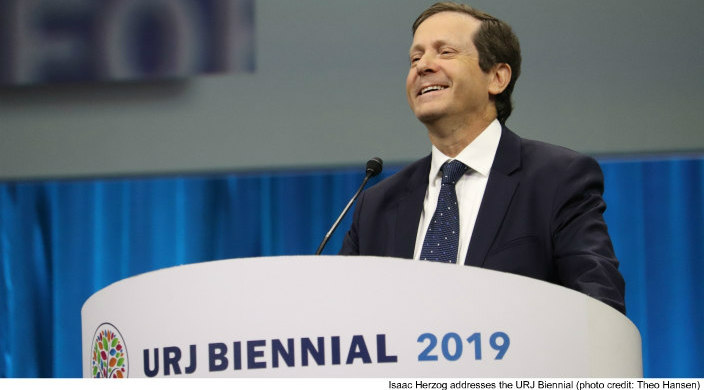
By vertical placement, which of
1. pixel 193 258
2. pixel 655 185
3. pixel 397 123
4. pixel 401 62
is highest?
pixel 401 62

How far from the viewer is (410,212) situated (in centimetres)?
206

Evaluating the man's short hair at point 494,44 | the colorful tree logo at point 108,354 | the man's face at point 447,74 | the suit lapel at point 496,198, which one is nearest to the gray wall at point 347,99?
the man's short hair at point 494,44

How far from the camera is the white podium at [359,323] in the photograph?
1258 millimetres

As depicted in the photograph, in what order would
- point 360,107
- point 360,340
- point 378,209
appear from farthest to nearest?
point 360,107 < point 378,209 < point 360,340

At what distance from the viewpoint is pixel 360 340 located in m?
1.26

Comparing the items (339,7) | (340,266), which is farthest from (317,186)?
(340,266)

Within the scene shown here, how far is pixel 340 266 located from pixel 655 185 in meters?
2.41

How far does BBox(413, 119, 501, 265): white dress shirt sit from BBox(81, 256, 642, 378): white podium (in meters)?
0.59

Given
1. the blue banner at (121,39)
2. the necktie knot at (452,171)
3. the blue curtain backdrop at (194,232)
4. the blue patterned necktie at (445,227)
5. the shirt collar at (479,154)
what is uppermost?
the blue banner at (121,39)

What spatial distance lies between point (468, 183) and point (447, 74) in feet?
0.86

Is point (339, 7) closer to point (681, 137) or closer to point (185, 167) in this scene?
point (185, 167)

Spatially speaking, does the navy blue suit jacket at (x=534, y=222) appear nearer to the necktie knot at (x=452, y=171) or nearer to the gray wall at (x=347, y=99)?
the necktie knot at (x=452, y=171)

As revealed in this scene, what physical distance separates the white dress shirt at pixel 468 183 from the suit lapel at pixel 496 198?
24 millimetres

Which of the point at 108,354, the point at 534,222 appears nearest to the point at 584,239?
the point at 534,222
